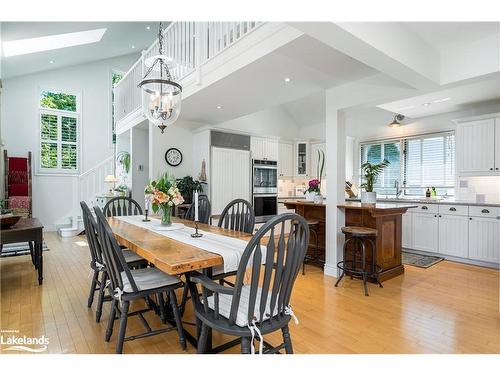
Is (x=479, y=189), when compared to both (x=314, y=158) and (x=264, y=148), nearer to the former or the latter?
(x=314, y=158)

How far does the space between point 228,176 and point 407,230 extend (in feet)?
10.8

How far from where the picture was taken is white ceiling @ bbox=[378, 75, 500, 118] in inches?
161

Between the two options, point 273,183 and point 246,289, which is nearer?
point 246,289

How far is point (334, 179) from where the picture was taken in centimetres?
372

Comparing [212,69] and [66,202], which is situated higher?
[212,69]

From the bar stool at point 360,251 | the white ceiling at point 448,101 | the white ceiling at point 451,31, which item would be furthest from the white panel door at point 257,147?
the white ceiling at point 451,31

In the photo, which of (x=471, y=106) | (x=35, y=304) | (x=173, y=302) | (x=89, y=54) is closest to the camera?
(x=173, y=302)

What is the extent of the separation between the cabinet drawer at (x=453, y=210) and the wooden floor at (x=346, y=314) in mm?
850

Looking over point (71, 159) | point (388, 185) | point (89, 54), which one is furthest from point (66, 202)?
point (388, 185)

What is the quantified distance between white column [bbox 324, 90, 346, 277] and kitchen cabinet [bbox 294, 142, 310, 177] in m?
3.49

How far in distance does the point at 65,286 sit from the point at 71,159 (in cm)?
500
